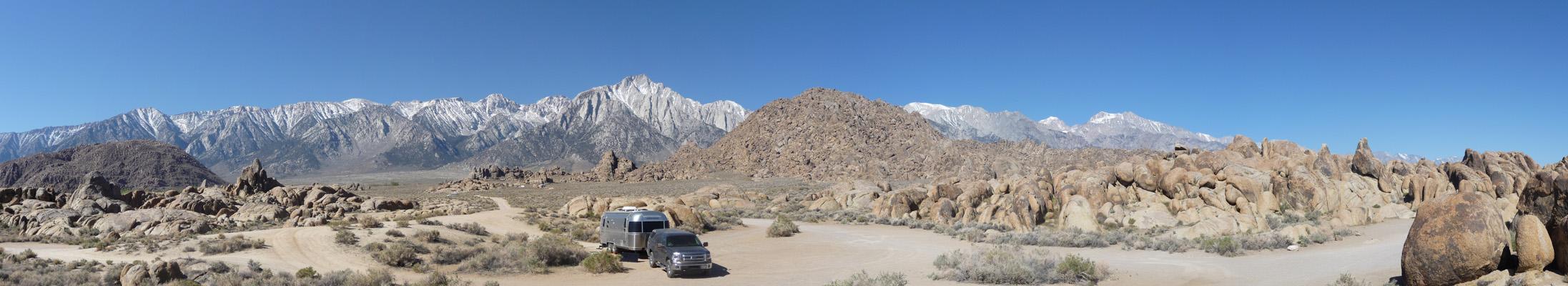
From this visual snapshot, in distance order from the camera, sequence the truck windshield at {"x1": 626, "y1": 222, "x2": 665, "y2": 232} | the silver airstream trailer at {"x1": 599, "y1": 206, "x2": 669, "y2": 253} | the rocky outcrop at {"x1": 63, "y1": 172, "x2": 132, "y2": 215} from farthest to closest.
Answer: the rocky outcrop at {"x1": 63, "y1": 172, "x2": 132, "y2": 215}, the truck windshield at {"x1": 626, "y1": 222, "x2": 665, "y2": 232}, the silver airstream trailer at {"x1": 599, "y1": 206, "x2": 669, "y2": 253}

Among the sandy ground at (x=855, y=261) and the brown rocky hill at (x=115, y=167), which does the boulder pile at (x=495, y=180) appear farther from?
the sandy ground at (x=855, y=261)

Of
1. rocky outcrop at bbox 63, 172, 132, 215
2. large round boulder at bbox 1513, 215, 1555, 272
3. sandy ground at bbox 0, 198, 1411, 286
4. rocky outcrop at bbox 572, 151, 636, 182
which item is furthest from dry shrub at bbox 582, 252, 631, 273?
rocky outcrop at bbox 572, 151, 636, 182

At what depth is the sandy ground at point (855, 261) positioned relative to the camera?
1590 cm

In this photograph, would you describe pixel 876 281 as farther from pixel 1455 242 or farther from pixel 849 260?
pixel 1455 242

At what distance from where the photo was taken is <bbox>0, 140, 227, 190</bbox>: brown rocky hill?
90.5 meters

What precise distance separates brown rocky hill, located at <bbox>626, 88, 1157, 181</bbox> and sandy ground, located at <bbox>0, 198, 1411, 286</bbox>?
72.9m

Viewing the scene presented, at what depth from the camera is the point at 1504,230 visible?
10836mm

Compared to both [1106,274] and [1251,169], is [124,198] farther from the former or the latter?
[1251,169]

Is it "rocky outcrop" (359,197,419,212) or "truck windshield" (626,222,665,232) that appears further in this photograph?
"rocky outcrop" (359,197,419,212)

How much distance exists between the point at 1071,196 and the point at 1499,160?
31490 millimetres

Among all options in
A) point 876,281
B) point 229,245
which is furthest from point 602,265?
point 229,245

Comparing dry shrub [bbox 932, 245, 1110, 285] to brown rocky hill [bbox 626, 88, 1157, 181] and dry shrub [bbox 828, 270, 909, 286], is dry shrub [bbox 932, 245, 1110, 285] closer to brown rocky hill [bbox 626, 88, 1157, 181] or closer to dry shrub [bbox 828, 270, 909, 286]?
dry shrub [bbox 828, 270, 909, 286]

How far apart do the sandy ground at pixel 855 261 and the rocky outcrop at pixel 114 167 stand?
9146cm

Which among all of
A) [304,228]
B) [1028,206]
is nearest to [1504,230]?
[1028,206]
